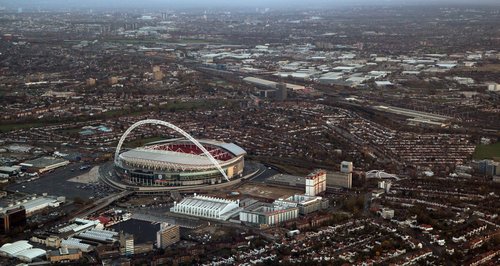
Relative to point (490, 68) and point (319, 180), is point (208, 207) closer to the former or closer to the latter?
point (319, 180)

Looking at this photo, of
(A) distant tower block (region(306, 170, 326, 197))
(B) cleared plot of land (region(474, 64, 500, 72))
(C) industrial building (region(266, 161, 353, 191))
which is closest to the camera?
(A) distant tower block (region(306, 170, 326, 197))

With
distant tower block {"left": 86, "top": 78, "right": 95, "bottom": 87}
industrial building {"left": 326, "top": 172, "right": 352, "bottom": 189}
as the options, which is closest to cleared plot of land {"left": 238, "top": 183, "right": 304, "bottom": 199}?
industrial building {"left": 326, "top": 172, "right": 352, "bottom": 189}

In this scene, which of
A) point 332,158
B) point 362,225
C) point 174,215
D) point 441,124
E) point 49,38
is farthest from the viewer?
point 49,38

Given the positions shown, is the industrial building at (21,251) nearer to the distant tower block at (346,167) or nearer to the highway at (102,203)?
the highway at (102,203)

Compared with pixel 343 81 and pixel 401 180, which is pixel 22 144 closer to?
pixel 401 180

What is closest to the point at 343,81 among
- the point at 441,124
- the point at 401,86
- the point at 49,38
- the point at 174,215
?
the point at 401,86

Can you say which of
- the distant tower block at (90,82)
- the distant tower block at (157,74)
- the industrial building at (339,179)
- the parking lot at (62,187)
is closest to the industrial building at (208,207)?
the parking lot at (62,187)

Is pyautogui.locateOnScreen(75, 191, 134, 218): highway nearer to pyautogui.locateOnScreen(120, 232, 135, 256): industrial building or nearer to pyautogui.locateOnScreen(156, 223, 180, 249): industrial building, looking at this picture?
pyautogui.locateOnScreen(156, 223, 180, 249): industrial building
